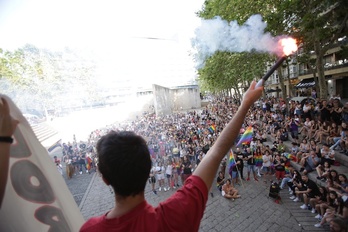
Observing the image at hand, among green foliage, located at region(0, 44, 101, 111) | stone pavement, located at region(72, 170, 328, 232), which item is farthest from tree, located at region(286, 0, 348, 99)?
green foliage, located at region(0, 44, 101, 111)

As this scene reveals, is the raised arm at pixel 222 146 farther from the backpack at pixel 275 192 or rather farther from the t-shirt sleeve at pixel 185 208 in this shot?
the backpack at pixel 275 192

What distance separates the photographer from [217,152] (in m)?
1.41

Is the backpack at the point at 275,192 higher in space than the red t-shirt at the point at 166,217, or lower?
lower

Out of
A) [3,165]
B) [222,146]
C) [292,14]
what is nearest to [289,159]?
[292,14]

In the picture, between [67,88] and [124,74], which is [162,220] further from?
[124,74]

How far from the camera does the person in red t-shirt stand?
3.68 ft

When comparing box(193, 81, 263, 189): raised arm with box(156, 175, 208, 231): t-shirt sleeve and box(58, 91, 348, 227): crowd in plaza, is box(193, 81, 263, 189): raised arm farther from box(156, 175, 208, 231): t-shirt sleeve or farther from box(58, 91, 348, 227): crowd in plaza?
box(58, 91, 348, 227): crowd in plaza

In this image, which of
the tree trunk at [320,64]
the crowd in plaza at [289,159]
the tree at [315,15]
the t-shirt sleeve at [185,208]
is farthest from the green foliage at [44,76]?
the tree trunk at [320,64]

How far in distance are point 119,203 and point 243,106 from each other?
Answer: 3.45 feet

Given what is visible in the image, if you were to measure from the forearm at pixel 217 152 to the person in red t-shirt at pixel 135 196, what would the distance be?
3 cm

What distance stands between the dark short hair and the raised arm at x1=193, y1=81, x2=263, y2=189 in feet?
1.13

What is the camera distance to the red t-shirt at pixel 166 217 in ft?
3.64

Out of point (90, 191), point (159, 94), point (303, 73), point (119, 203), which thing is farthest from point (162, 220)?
point (303, 73)

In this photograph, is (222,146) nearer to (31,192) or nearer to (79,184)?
(31,192)
